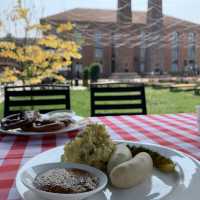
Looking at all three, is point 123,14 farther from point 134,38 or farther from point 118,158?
point 118,158

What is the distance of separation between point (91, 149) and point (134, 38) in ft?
31.6

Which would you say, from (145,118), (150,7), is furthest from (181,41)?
(145,118)

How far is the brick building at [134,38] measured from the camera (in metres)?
8.63

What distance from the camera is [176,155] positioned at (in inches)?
22.5

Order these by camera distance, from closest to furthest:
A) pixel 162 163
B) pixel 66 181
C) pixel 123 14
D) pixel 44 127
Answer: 1. pixel 66 181
2. pixel 162 163
3. pixel 44 127
4. pixel 123 14

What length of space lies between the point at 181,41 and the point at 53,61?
9.11m

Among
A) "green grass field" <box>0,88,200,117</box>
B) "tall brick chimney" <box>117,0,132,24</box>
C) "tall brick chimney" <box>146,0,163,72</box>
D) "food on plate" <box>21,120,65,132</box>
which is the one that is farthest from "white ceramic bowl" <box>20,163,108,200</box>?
"tall brick chimney" <box>117,0,132,24</box>

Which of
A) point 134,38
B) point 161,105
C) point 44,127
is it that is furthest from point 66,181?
point 134,38

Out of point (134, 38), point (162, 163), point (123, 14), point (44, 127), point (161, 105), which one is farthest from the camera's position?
point (134, 38)

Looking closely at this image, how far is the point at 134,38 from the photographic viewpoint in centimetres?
977

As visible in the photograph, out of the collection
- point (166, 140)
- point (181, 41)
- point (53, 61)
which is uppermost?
point (181, 41)

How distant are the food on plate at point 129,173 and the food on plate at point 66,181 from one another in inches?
1.2

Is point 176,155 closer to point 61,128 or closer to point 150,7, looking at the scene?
point 61,128

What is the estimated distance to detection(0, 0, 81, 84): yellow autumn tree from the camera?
6.40 ft
